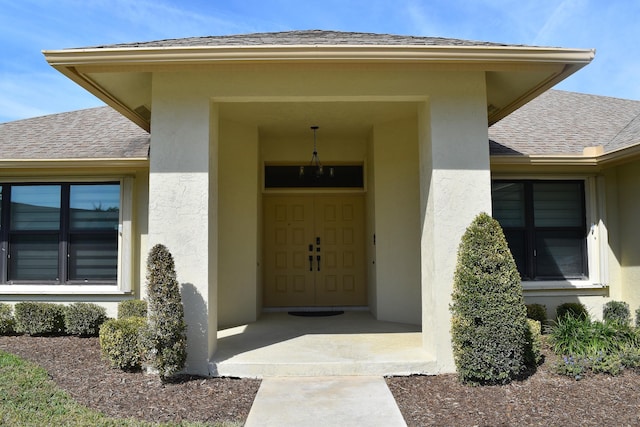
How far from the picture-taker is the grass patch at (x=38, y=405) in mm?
4246

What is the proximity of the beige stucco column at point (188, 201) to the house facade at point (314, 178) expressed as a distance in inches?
0.7

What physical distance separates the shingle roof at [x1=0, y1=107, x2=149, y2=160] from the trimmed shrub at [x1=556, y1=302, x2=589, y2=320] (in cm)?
776

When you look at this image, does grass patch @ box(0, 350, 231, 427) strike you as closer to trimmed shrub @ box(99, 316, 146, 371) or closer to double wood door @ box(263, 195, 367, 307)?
trimmed shrub @ box(99, 316, 146, 371)

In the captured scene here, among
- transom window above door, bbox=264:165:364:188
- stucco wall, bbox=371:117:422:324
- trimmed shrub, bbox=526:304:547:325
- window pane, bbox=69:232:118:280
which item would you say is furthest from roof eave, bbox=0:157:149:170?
trimmed shrub, bbox=526:304:547:325

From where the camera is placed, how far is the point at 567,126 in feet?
32.7

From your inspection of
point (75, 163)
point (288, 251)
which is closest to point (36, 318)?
point (75, 163)

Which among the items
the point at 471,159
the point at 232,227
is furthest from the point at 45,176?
the point at 471,159

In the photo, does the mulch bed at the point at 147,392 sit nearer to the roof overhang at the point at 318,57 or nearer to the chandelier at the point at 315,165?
the roof overhang at the point at 318,57

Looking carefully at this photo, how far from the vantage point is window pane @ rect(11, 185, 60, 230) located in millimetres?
8617

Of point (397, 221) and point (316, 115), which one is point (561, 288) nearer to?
point (397, 221)

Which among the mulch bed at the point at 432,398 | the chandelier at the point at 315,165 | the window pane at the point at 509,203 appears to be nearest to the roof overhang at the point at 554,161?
the window pane at the point at 509,203

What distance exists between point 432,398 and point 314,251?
17.8 feet

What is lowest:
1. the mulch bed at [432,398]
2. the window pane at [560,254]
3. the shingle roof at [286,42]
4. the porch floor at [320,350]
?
the mulch bed at [432,398]

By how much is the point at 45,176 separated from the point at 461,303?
7.65 metres
